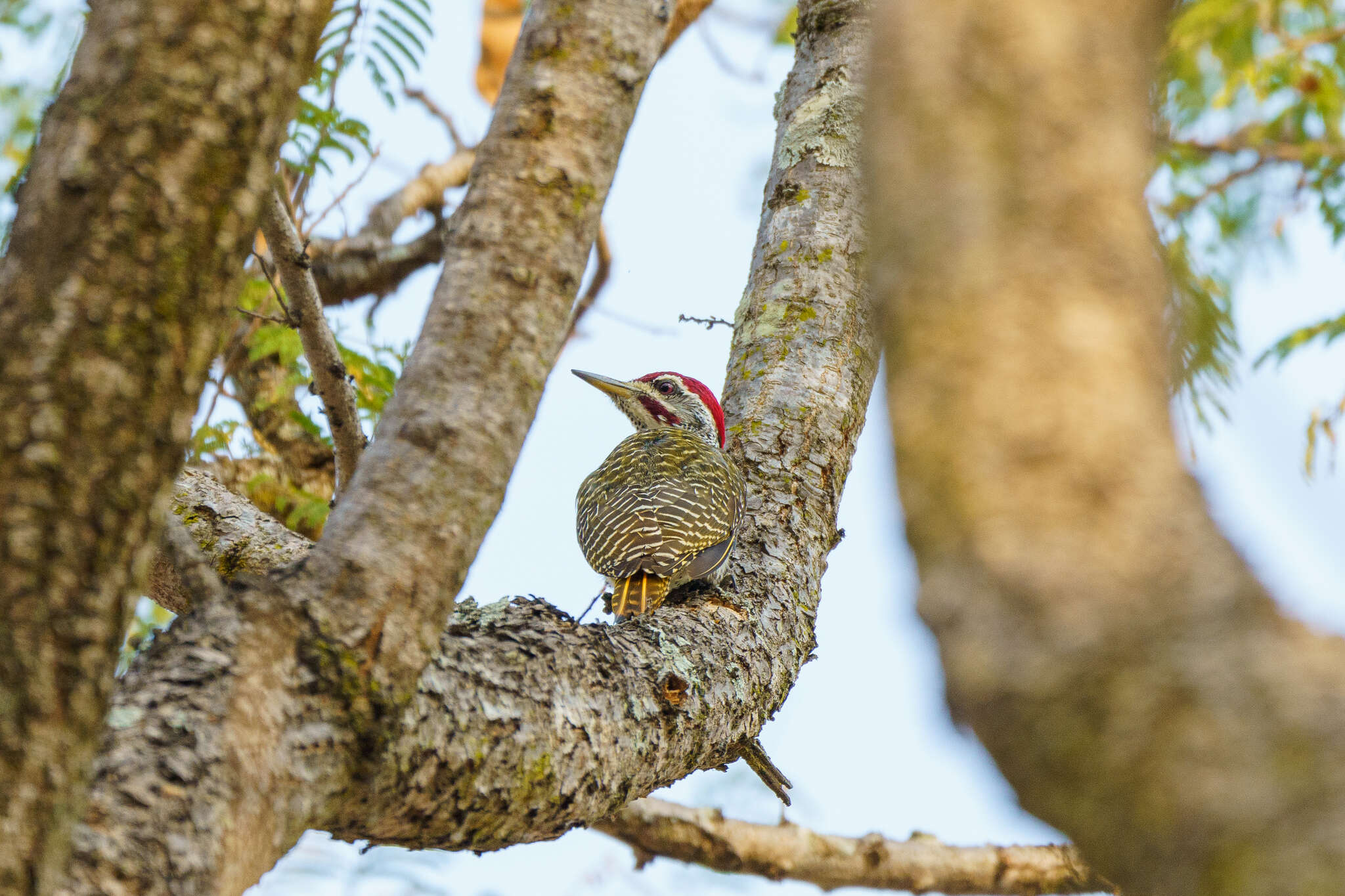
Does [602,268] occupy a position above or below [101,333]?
above

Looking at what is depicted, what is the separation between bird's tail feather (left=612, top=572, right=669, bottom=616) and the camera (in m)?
4.22

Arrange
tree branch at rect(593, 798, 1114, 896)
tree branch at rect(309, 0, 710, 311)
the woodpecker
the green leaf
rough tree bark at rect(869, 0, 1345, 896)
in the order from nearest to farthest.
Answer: rough tree bark at rect(869, 0, 1345, 896)
the woodpecker
tree branch at rect(593, 798, 1114, 896)
the green leaf
tree branch at rect(309, 0, 710, 311)

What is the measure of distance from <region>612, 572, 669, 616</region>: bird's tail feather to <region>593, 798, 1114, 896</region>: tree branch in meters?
1.00

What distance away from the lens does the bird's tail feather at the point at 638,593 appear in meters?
4.22

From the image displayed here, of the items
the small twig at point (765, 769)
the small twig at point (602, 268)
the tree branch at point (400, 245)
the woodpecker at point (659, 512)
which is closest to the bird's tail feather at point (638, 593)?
the woodpecker at point (659, 512)

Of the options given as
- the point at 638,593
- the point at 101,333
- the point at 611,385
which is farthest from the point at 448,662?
the point at 611,385

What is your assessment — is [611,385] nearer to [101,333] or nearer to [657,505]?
[657,505]

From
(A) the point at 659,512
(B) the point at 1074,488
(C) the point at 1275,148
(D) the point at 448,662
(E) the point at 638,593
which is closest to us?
(B) the point at 1074,488

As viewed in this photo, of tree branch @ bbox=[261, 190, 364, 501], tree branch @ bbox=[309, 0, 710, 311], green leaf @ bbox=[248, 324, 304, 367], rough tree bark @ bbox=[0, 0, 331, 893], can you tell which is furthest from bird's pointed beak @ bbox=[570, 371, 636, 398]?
rough tree bark @ bbox=[0, 0, 331, 893]

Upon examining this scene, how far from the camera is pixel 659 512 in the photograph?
4.66 m

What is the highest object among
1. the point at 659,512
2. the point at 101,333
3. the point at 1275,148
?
the point at 1275,148

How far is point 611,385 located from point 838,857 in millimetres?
3124

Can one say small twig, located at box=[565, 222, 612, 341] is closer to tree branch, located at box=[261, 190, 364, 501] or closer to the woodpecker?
the woodpecker

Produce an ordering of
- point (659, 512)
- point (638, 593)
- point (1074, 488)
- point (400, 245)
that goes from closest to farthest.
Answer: point (1074, 488) → point (638, 593) → point (659, 512) → point (400, 245)
